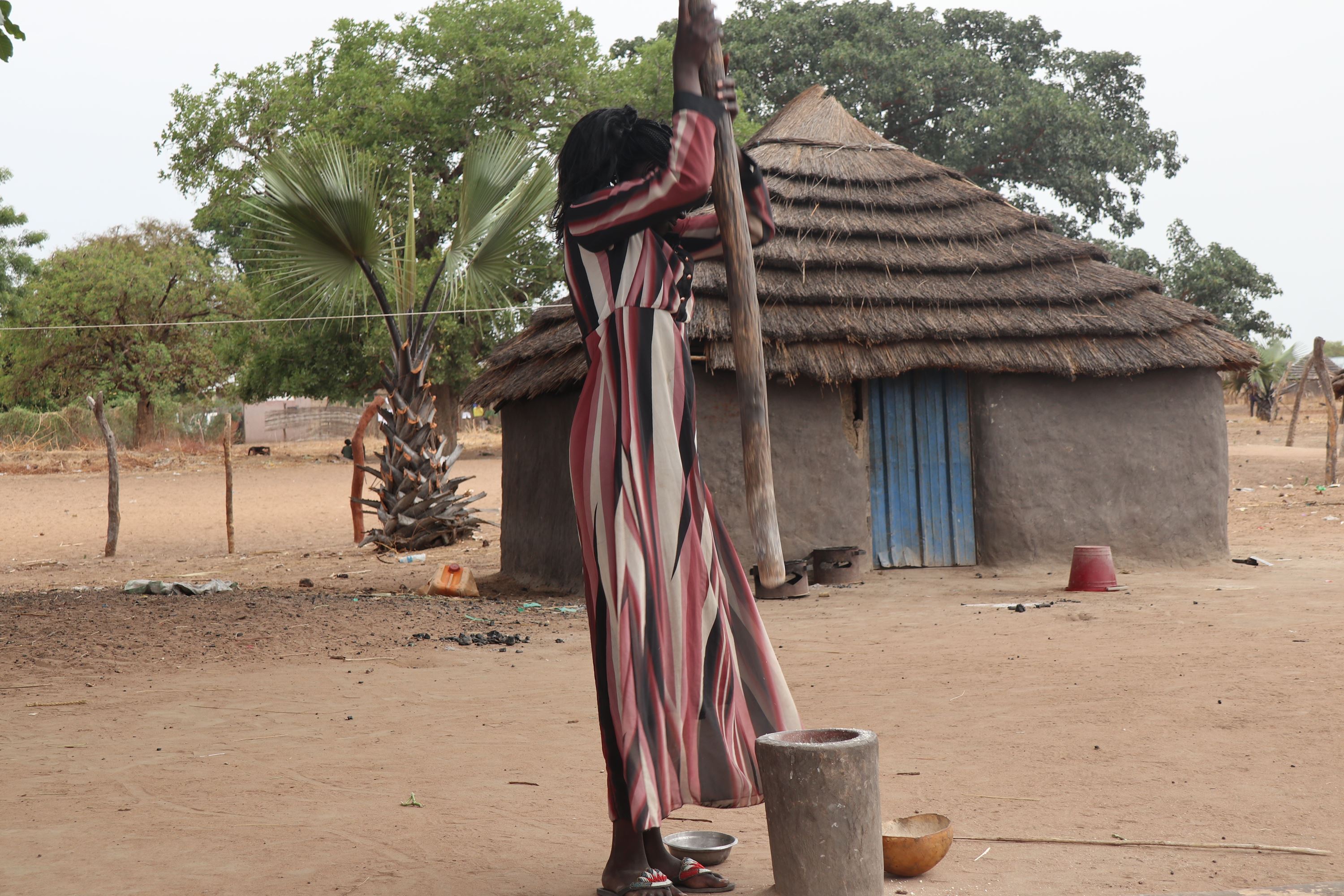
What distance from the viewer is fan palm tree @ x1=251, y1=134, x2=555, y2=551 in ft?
29.6

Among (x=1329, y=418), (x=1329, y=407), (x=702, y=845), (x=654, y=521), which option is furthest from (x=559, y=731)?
(x=1329, y=418)

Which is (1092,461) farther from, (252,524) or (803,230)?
(252,524)

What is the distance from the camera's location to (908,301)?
8781mm

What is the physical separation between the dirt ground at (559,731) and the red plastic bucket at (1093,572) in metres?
0.23

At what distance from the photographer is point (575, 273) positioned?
8.44 feet

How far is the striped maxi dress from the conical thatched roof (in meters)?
5.39

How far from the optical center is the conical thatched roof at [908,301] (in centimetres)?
843

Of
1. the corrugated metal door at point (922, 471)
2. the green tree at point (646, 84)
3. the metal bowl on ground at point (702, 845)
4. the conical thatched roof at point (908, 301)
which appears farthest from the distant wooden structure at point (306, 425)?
the metal bowl on ground at point (702, 845)

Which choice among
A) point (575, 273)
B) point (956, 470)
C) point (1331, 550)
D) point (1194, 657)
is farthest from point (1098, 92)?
point (575, 273)

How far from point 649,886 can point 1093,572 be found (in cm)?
606

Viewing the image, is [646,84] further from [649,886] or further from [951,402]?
[649,886]

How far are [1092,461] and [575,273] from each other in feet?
23.7

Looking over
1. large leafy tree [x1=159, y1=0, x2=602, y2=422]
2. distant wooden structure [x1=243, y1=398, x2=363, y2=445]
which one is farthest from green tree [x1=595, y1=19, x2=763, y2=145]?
distant wooden structure [x1=243, y1=398, x2=363, y2=445]

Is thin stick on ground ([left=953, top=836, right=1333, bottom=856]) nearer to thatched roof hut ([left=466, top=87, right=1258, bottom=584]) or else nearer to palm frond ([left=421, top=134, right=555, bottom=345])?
thatched roof hut ([left=466, top=87, right=1258, bottom=584])
